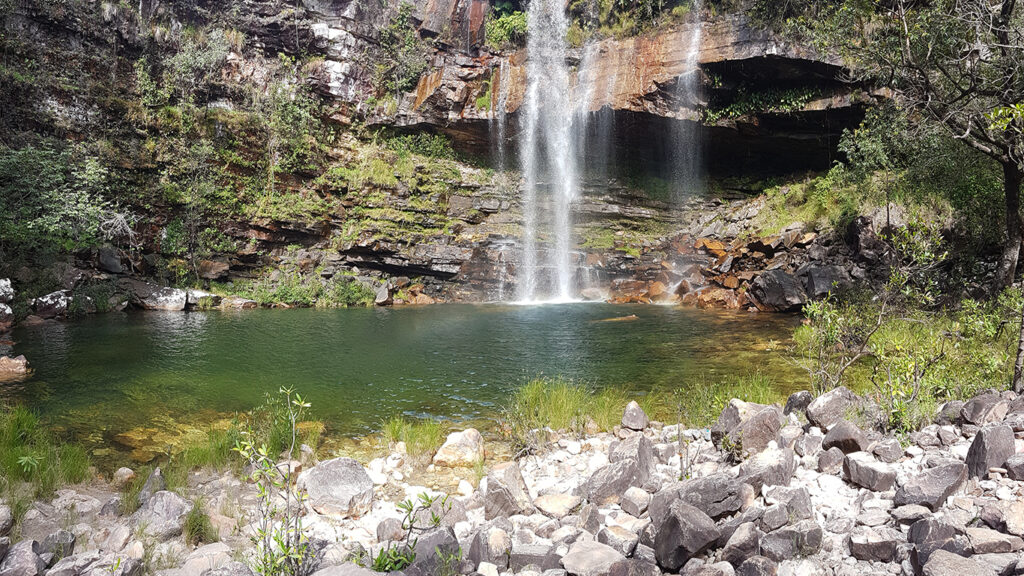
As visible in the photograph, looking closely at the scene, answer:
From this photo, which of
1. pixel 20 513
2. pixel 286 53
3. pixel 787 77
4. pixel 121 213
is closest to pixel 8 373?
pixel 20 513

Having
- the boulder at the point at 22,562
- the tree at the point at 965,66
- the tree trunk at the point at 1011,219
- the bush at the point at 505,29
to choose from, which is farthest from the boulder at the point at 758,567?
the bush at the point at 505,29

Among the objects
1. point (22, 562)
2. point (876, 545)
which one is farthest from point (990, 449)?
point (22, 562)

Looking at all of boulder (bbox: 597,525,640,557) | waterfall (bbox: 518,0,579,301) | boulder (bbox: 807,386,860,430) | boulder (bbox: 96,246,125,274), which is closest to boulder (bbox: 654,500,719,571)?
boulder (bbox: 597,525,640,557)

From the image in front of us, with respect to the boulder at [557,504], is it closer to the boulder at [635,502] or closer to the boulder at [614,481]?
the boulder at [614,481]

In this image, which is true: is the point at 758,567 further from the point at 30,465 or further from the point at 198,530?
the point at 30,465

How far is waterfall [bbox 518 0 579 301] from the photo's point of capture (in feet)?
84.2

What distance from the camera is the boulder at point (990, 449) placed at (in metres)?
3.28

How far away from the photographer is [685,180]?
90.8 feet

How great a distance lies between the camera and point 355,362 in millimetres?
10930

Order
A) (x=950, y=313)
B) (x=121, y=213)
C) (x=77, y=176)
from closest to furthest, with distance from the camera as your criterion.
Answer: (x=950, y=313), (x=77, y=176), (x=121, y=213)

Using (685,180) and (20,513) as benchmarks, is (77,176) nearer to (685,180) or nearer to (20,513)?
(20,513)

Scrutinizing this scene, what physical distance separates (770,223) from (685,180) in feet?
19.2

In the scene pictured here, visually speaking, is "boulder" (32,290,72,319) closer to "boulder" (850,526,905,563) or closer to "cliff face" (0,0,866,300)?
"cliff face" (0,0,866,300)

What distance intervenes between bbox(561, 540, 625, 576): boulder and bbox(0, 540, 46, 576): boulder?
10.4ft
